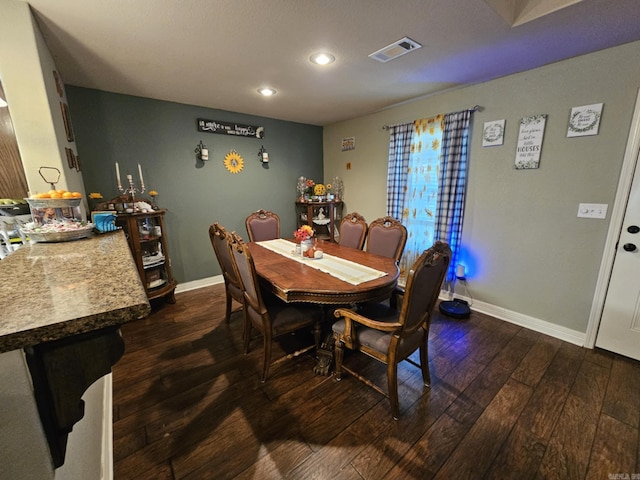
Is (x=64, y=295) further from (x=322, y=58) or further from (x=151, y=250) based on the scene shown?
(x=151, y=250)

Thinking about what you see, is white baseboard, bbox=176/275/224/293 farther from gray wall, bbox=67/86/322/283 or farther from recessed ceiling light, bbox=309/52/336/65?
recessed ceiling light, bbox=309/52/336/65

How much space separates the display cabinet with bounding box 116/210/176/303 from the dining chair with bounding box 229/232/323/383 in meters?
1.55

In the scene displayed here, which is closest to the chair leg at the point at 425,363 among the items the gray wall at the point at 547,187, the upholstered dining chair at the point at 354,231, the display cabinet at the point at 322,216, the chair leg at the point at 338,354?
the chair leg at the point at 338,354

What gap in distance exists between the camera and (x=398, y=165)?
11.2ft

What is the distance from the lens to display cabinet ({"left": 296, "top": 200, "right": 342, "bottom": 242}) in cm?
420

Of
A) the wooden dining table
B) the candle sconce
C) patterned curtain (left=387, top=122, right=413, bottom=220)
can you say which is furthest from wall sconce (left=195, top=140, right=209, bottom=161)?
patterned curtain (left=387, top=122, right=413, bottom=220)

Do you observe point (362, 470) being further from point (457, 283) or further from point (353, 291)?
point (457, 283)

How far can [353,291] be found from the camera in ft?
5.28

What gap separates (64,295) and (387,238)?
2348mm

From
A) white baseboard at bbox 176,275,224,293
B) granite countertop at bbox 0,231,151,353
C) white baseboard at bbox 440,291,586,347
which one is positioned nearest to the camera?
granite countertop at bbox 0,231,151,353

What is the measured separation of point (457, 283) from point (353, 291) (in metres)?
2.05

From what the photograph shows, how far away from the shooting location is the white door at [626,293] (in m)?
1.97

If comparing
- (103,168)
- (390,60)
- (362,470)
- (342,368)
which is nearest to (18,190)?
(103,168)

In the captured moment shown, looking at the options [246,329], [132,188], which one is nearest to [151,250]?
→ [132,188]
